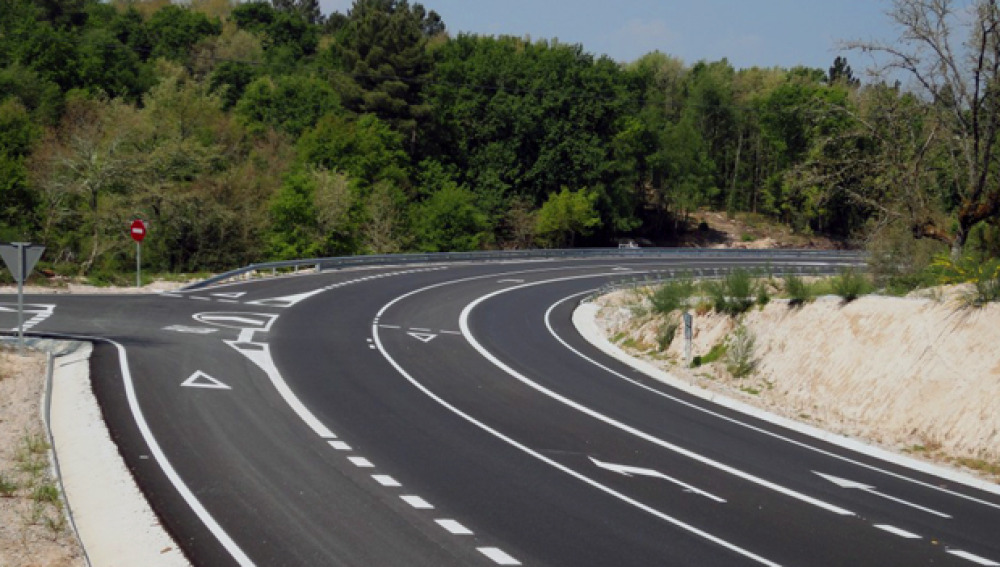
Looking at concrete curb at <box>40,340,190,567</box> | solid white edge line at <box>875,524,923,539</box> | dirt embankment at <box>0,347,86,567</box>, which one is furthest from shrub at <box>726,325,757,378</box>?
dirt embankment at <box>0,347,86,567</box>

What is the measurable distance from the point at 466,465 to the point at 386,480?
1577 millimetres

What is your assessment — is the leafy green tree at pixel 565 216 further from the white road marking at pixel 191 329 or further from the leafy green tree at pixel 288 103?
the white road marking at pixel 191 329

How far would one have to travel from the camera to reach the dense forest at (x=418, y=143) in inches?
1200

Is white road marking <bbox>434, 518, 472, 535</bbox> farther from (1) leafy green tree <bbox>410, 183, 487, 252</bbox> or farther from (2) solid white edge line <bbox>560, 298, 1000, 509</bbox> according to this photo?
(1) leafy green tree <bbox>410, 183, 487, 252</bbox>

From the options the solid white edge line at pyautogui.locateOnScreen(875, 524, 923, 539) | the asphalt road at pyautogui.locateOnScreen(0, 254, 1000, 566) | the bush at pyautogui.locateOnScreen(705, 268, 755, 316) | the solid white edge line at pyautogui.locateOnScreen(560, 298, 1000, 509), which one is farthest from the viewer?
the bush at pyautogui.locateOnScreen(705, 268, 755, 316)

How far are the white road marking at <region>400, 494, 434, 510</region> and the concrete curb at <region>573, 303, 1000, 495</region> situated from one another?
8.91 m

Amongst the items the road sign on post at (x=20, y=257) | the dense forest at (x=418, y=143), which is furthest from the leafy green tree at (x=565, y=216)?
the road sign on post at (x=20, y=257)

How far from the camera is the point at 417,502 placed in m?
12.5

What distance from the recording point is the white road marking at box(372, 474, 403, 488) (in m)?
13.3

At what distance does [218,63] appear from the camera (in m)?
106

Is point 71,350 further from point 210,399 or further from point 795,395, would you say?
point 795,395

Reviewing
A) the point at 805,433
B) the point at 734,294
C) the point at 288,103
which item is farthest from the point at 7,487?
the point at 288,103

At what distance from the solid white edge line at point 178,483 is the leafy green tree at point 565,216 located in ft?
218

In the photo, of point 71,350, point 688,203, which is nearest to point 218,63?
point 688,203
